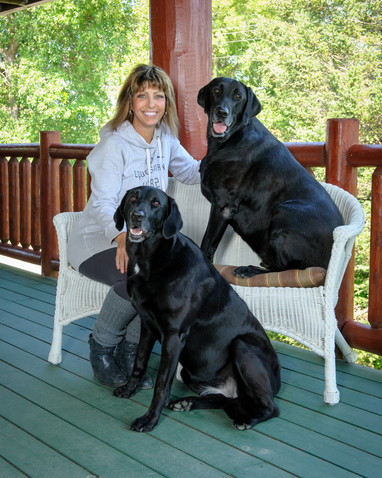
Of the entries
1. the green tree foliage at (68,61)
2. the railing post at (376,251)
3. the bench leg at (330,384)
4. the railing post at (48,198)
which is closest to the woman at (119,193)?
the bench leg at (330,384)

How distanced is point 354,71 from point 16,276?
1502 centimetres

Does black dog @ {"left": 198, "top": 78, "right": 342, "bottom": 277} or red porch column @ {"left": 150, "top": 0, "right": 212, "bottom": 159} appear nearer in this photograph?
black dog @ {"left": 198, "top": 78, "right": 342, "bottom": 277}

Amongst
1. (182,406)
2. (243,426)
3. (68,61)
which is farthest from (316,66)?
(243,426)

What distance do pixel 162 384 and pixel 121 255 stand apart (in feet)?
1.93

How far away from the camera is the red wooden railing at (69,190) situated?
2.94 meters

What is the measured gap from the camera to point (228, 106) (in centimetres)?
258

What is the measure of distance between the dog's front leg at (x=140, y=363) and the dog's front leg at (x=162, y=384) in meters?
0.23

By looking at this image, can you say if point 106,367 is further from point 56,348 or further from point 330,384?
point 330,384

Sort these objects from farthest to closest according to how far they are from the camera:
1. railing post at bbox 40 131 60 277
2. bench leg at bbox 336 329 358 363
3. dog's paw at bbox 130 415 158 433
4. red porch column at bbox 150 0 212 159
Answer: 1. railing post at bbox 40 131 60 277
2. red porch column at bbox 150 0 212 159
3. bench leg at bbox 336 329 358 363
4. dog's paw at bbox 130 415 158 433

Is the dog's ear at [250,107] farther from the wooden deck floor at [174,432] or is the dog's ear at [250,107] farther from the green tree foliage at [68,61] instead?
the green tree foliage at [68,61]

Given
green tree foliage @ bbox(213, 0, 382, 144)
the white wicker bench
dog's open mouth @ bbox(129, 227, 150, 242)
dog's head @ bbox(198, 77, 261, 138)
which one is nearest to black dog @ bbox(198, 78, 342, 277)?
dog's head @ bbox(198, 77, 261, 138)

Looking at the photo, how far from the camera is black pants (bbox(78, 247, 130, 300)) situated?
102 inches

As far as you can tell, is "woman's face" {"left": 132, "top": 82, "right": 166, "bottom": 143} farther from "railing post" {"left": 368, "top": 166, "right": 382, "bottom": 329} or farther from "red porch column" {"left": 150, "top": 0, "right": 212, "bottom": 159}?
"railing post" {"left": 368, "top": 166, "right": 382, "bottom": 329}

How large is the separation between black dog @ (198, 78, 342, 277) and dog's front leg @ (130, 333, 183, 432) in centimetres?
55
